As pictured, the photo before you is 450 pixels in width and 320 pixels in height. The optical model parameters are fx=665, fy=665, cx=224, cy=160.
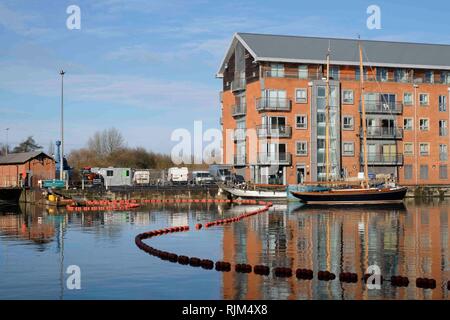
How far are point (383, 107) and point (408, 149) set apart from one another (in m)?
7.15

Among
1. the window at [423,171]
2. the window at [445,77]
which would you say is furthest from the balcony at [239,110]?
the window at [445,77]

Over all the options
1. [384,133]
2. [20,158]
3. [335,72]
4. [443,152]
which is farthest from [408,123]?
[20,158]

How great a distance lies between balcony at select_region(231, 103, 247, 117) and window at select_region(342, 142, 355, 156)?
1401 cm

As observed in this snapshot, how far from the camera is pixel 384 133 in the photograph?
3494 inches

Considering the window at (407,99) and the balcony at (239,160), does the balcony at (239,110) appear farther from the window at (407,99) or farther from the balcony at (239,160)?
the window at (407,99)

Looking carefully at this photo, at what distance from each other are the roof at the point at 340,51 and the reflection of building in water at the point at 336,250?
115 ft

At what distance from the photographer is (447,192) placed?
88.6m

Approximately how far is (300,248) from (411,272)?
27.5 ft

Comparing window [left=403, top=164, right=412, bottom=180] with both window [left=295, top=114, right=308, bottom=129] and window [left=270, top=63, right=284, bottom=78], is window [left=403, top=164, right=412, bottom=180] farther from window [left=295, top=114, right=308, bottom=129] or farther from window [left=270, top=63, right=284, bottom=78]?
window [left=270, top=63, right=284, bottom=78]

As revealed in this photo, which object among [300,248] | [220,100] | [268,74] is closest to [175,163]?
[220,100]

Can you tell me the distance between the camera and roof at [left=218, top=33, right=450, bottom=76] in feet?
282

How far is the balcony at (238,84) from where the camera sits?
9050 centimetres

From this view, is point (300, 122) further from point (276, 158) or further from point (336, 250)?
point (336, 250)
